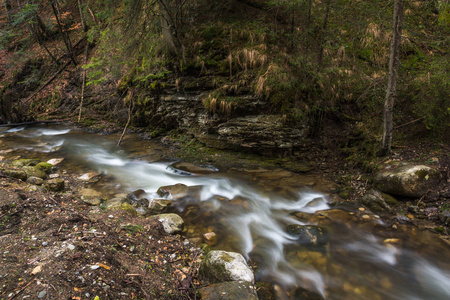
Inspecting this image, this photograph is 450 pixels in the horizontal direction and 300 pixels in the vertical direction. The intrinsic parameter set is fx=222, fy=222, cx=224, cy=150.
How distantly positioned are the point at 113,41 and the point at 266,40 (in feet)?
19.6

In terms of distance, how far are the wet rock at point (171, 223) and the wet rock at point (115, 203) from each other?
1000 mm

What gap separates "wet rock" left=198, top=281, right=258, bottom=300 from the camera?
2.53m

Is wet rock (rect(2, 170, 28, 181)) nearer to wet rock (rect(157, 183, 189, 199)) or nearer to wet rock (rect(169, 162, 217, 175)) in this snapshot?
wet rock (rect(157, 183, 189, 199))

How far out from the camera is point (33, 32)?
15.4m

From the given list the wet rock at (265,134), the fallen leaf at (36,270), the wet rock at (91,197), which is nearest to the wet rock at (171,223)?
the wet rock at (91,197)

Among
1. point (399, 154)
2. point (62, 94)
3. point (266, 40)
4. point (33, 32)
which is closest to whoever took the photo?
point (399, 154)

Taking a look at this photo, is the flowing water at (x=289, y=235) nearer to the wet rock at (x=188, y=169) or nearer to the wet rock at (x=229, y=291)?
the wet rock at (x=188, y=169)

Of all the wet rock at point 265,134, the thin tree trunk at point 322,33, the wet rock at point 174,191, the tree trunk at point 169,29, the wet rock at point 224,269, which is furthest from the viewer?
the tree trunk at point 169,29

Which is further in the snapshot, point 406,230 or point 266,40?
point 266,40

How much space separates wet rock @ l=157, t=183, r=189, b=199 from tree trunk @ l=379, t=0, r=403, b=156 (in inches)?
204

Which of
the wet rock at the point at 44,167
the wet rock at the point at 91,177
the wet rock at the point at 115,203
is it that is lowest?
the wet rock at the point at 91,177

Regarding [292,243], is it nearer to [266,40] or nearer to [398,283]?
[398,283]

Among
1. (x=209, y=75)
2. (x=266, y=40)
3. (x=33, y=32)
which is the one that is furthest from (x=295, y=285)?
(x=33, y=32)

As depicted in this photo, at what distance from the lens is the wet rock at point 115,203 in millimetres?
4626
